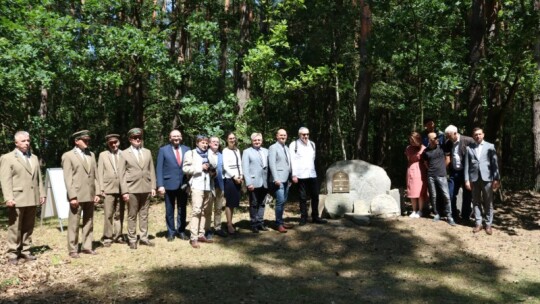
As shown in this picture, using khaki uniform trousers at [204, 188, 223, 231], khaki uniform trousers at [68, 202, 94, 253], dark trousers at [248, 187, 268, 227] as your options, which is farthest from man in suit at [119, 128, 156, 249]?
dark trousers at [248, 187, 268, 227]

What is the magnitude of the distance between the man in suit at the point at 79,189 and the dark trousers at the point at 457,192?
6.89 metres

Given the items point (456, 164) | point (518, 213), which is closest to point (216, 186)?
point (456, 164)

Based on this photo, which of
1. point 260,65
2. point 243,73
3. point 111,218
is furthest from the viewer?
point 243,73

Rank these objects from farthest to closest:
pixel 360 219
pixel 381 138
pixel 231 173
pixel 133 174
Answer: pixel 381 138
pixel 360 219
pixel 231 173
pixel 133 174

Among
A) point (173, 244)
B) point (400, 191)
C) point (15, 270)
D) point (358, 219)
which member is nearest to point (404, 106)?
point (400, 191)

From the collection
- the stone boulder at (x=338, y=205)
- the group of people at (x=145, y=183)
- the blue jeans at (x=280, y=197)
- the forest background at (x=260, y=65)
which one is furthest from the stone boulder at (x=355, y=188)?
the forest background at (x=260, y=65)

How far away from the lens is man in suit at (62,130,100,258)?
22.4 ft

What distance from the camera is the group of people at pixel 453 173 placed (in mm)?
8320

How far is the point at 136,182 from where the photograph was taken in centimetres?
738

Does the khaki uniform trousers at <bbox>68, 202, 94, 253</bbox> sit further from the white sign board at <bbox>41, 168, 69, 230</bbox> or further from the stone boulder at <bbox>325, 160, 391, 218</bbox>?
the stone boulder at <bbox>325, 160, 391, 218</bbox>

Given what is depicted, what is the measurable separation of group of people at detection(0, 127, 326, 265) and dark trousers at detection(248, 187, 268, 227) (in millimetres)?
19

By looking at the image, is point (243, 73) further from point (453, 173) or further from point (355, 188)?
point (453, 173)

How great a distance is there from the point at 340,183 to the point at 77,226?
5496mm

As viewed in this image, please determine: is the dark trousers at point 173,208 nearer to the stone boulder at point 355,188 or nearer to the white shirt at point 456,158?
the stone boulder at point 355,188
